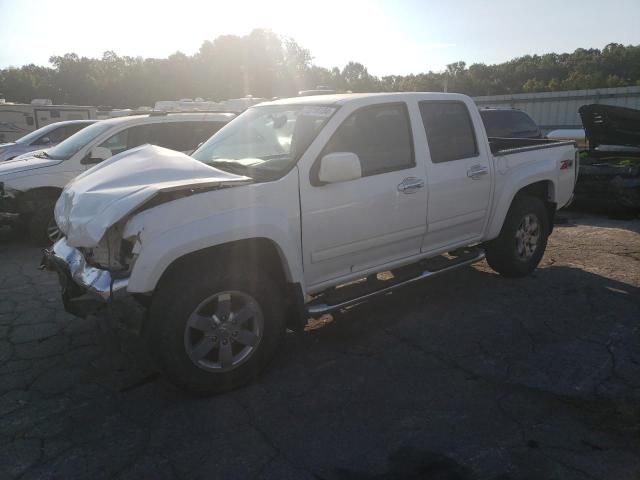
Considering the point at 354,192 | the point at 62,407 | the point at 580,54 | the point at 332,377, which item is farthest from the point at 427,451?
Answer: the point at 580,54

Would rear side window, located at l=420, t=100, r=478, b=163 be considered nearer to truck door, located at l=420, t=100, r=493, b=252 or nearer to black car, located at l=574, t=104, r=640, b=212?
truck door, located at l=420, t=100, r=493, b=252

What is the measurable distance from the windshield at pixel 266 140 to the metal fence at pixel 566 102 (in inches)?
712

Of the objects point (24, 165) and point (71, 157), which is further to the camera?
point (71, 157)

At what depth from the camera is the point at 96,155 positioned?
24.8 feet

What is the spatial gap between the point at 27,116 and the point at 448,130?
16.7 meters

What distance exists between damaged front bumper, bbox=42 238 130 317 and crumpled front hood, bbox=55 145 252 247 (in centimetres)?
20

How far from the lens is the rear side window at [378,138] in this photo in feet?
12.6

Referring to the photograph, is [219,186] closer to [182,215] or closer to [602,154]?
[182,215]

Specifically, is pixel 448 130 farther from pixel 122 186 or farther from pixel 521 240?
pixel 122 186

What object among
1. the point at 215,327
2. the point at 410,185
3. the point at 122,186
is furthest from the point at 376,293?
the point at 122,186

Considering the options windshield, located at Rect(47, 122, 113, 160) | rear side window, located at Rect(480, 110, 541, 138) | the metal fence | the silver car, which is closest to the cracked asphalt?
windshield, located at Rect(47, 122, 113, 160)

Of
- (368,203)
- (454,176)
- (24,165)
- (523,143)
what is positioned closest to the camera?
(368,203)

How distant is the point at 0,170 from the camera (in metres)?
7.10

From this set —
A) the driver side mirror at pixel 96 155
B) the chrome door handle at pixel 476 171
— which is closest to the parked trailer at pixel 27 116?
the driver side mirror at pixel 96 155
